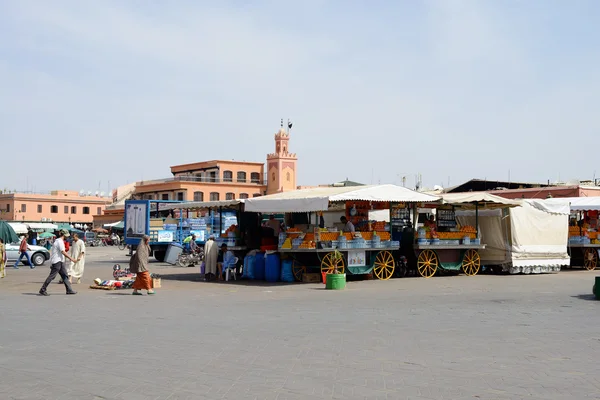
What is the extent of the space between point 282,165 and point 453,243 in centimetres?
6022

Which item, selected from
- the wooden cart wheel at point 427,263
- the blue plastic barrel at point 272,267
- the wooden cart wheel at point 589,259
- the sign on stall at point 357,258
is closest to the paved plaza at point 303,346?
the sign on stall at point 357,258

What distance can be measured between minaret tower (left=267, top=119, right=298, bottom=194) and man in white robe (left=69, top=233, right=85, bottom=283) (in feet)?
198

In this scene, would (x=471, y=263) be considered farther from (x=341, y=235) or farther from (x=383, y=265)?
(x=341, y=235)

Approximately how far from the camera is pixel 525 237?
2439 centimetres

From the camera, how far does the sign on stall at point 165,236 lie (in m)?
33.4

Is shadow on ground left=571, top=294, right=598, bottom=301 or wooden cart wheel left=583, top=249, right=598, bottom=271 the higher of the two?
wooden cart wheel left=583, top=249, right=598, bottom=271

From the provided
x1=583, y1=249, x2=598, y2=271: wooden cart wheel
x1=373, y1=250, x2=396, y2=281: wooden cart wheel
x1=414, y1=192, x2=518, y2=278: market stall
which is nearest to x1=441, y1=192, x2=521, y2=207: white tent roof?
x1=414, y1=192, x2=518, y2=278: market stall

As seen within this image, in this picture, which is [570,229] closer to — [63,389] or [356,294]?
→ [356,294]

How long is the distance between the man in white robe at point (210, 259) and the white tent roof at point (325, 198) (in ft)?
6.47

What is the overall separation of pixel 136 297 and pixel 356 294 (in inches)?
207

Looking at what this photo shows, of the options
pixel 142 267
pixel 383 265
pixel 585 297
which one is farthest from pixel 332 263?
pixel 585 297

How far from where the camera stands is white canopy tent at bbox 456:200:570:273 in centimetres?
2412

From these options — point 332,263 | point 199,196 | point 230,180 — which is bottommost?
point 332,263

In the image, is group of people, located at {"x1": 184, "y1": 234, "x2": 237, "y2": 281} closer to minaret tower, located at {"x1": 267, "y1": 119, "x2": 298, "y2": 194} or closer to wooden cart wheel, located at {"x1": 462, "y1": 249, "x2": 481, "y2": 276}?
wooden cart wheel, located at {"x1": 462, "y1": 249, "x2": 481, "y2": 276}
